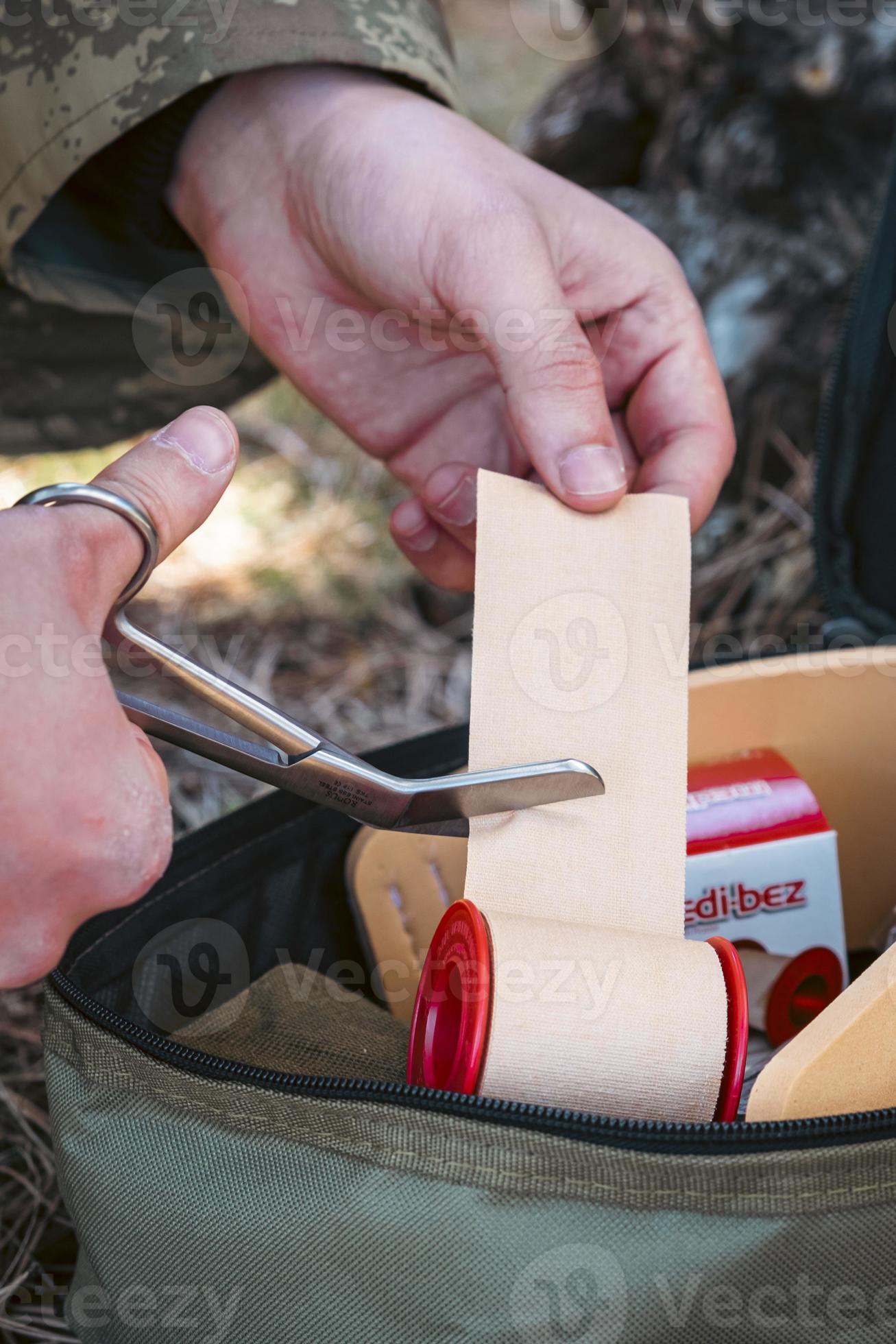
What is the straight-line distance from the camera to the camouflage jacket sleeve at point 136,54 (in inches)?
35.3

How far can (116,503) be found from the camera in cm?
55

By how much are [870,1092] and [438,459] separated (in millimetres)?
682

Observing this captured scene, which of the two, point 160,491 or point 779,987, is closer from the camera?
point 160,491

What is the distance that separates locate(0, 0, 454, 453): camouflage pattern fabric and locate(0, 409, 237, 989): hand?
1.73 feet

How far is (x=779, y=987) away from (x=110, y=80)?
2.94 ft

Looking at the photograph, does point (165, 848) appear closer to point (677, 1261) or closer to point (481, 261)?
point (677, 1261)

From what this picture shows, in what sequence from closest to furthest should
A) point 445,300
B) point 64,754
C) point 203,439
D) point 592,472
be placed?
point 64,754
point 203,439
point 592,472
point 445,300

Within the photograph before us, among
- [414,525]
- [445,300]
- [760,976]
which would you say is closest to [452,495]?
[414,525]

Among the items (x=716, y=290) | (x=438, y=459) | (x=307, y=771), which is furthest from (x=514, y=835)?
(x=716, y=290)

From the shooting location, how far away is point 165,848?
0.54m

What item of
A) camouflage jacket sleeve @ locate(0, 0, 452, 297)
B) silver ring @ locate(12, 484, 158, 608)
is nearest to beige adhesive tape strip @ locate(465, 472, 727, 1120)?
silver ring @ locate(12, 484, 158, 608)

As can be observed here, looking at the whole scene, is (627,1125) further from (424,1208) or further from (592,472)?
(592,472)

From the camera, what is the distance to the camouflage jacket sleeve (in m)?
0.90

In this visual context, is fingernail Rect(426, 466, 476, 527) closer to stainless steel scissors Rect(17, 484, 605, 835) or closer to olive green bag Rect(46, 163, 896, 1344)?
stainless steel scissors Rect(17, 484, 605, 835)
